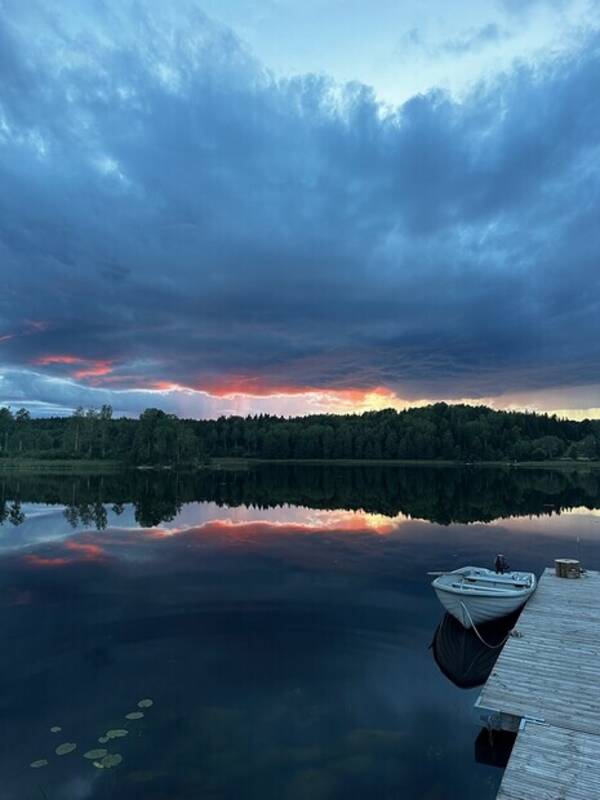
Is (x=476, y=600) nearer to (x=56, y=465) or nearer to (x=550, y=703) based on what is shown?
(x=550, y=703)

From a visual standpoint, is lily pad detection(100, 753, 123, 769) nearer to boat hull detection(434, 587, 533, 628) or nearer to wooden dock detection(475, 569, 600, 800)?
wooden dock detection(475, 569, 600, 800)

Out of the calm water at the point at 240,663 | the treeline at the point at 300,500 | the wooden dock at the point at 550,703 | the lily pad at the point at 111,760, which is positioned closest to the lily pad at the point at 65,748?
the calm water at the point at 240,663

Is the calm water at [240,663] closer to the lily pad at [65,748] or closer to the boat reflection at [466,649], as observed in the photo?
the lily pad at [65,748]

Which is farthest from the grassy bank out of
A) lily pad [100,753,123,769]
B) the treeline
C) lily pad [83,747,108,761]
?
lily pad [100,753,123,769]

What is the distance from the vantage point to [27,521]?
4994 centimetres

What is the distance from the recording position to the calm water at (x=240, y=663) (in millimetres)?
11383

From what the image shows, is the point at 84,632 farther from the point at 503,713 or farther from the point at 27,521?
the point at 27,521

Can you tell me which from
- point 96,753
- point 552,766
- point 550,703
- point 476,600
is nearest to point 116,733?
point 96,753

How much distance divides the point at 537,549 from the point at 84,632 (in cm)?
3171

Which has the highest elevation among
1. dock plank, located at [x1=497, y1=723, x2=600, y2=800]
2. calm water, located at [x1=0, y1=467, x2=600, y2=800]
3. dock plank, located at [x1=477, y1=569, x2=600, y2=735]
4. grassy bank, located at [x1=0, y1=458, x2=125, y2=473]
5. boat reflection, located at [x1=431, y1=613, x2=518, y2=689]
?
grassy bank, located at [x1=0, y1=458, x2=125, y2=473]

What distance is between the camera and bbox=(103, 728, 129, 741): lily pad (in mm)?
12523

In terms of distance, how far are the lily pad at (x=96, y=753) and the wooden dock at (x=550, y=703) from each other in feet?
28.0

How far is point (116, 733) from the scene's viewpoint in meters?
12.7

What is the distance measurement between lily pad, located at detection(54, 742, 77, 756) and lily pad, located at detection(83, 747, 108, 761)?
45cm
